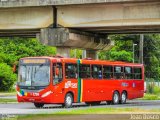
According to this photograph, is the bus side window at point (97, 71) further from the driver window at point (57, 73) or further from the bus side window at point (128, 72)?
the bus side window at point (128, 72)

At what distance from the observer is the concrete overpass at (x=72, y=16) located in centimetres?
3125

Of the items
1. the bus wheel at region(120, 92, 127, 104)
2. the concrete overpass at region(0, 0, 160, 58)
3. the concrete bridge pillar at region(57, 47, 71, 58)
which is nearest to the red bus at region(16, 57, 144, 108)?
the bus wheel at region(120, 92, 127, 104)

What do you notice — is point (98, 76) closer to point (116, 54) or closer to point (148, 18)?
point (148, 18)

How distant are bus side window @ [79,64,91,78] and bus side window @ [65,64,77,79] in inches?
23.3

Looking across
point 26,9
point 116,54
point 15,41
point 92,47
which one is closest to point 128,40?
point 116,54

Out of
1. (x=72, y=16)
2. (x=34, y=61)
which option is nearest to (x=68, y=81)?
(x=34, y=61)

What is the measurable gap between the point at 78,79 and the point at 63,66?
1842 millimetres

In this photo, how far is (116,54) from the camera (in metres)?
84.6

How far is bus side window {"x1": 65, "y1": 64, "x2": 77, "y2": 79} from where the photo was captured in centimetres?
2960

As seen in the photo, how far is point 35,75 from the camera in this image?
2870cm

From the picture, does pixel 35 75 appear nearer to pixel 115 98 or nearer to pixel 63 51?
pixel 63 51

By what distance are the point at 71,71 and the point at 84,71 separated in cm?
142

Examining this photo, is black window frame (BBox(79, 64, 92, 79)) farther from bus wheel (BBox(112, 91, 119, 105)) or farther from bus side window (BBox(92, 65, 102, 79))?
bus wheel (BBox(112, 91, 119, 105))

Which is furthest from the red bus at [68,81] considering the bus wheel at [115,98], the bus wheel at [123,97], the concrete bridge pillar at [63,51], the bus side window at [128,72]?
the concrete bridge pillar at [63,51]
